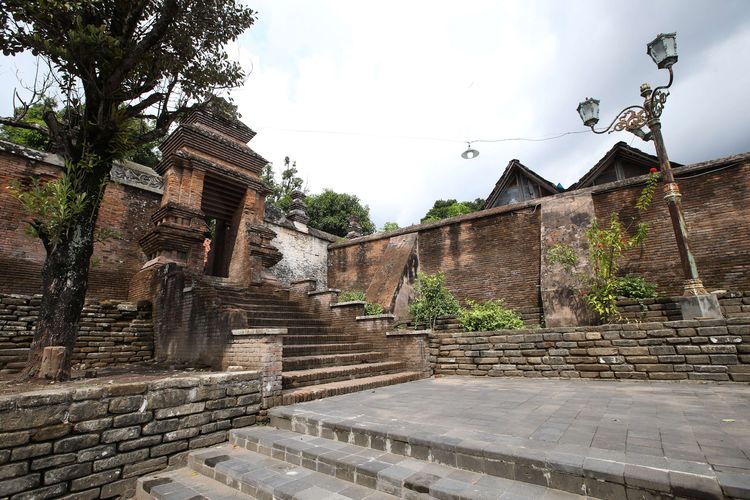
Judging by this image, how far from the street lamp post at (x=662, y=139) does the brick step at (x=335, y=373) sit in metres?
5.41

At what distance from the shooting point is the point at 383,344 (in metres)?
7.06

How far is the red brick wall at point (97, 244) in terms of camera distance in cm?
707

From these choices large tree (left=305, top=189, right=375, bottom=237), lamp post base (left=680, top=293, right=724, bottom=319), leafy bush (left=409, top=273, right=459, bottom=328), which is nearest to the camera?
lamp post base (left=680, top=293, right=724, bottom=319)

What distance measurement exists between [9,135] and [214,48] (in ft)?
48.4

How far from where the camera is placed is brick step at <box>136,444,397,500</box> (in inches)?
95.3

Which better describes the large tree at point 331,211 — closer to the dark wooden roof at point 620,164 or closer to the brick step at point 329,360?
the dark wooden roof at point 620,164

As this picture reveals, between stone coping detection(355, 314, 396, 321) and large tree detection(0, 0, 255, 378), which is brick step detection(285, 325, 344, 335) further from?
large tree detection(0, 0, 255, 378)

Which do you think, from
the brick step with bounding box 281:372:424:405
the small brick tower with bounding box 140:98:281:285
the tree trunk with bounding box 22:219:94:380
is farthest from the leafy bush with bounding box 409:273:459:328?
the tree trunk with bounding box 22:219:94:380

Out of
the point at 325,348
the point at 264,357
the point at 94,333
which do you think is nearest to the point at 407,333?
the point at 325,348

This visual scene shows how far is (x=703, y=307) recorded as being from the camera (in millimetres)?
5559

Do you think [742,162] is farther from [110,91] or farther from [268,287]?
[110,91]

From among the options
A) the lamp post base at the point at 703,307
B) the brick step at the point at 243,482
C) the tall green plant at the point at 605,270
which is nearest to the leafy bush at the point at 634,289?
the tall green plant at the point at 605,270

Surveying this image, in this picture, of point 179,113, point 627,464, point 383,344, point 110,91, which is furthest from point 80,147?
point 627,464

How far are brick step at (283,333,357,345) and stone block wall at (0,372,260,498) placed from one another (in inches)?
84.2
